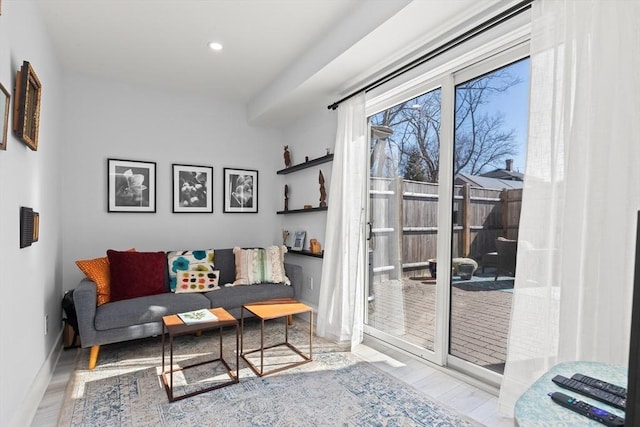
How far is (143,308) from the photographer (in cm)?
289

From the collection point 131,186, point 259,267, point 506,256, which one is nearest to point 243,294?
point 259,267

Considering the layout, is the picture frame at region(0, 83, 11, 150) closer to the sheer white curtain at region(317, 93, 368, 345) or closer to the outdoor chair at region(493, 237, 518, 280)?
the sheer white curtain at region(317, 93, 368, 345)

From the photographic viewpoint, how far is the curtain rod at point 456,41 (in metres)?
1.90

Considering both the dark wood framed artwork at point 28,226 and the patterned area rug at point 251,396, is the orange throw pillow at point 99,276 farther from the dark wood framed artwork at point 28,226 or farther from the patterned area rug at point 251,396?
the dark wood framed artwork at point 28,226

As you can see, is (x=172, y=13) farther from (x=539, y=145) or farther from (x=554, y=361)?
(x=554, y=361)

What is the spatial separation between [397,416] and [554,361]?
90 centimetres

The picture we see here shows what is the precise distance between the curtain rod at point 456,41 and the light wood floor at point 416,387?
227 centimetres

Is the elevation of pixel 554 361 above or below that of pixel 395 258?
below

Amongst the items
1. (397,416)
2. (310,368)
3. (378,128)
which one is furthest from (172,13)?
(397,416)

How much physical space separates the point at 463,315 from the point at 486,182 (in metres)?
0.98

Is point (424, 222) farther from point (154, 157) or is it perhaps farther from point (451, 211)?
point (154, 157)

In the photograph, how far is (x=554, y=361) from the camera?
1711mm

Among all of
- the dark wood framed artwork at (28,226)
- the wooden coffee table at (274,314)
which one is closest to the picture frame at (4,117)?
the dark wood framed artwork at (28,226)

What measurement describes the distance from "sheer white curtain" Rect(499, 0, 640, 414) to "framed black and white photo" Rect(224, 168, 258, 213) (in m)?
3.39
